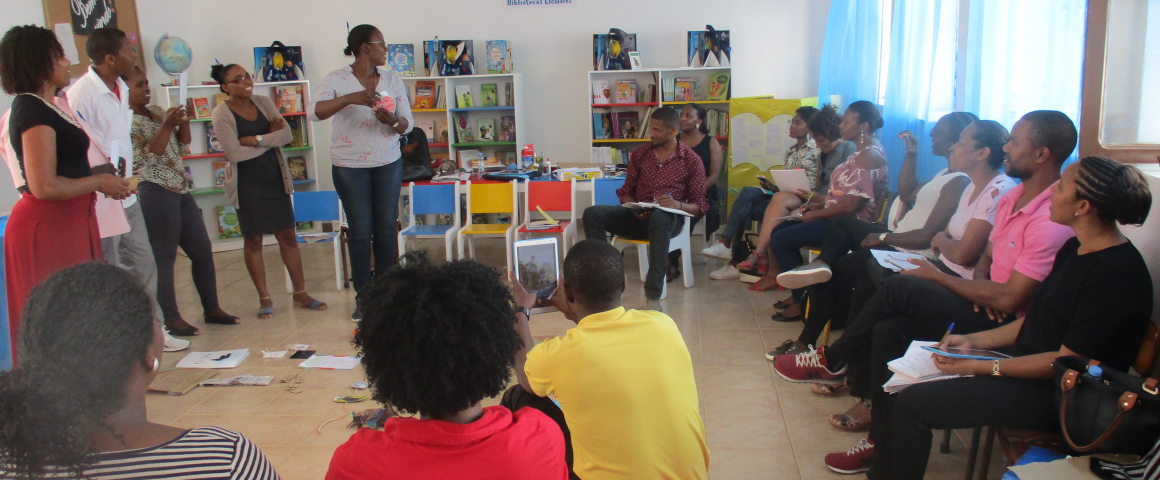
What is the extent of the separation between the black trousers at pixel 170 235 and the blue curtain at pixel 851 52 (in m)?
4.30

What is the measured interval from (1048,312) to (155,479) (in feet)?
6.54

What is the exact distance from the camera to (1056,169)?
2203mm

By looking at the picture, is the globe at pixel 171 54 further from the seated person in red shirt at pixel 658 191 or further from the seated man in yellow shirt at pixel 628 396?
the seated man in yellow shirt at pixel 628 396

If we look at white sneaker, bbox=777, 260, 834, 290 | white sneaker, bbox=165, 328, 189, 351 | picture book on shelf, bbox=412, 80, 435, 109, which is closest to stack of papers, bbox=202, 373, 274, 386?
white sneaker, bbox=165, 328, 189, 351

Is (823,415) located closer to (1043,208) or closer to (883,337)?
Result: (883,337)

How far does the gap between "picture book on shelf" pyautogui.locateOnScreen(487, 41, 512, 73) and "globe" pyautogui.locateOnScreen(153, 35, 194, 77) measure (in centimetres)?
273

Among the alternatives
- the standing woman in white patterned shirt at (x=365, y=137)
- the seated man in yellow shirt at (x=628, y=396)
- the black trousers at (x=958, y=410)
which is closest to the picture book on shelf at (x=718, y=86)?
the standing woman in white patterned shirt at (x=365, y=137)

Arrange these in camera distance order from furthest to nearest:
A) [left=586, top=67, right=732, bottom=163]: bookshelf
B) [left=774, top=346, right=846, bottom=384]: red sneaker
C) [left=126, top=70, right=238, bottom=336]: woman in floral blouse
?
[left=586, top=67, right=732, bottom=163]: bookshelf < [left=126, top=70, right=238, bottom=336]: woman in floral blouse < [left=774, top=346, right=846, bottom=384]: red sneaker

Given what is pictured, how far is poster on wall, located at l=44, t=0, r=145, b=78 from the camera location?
570cm

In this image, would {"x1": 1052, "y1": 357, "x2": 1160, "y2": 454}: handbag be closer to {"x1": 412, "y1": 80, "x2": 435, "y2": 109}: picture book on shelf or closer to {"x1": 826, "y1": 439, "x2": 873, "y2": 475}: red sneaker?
{"x1": 826, "y1": 439, "x2": 873, "y2": 475}: red sneaker

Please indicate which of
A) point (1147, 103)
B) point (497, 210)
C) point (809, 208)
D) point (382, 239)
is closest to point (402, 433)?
point (1147, 103)

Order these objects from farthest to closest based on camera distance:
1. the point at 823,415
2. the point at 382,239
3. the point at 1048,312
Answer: the point at 382,239, the point at 823,415, the point at 1048,312

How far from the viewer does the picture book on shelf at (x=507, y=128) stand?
7.01 metres

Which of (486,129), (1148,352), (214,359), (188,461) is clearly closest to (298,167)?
(486,129)
